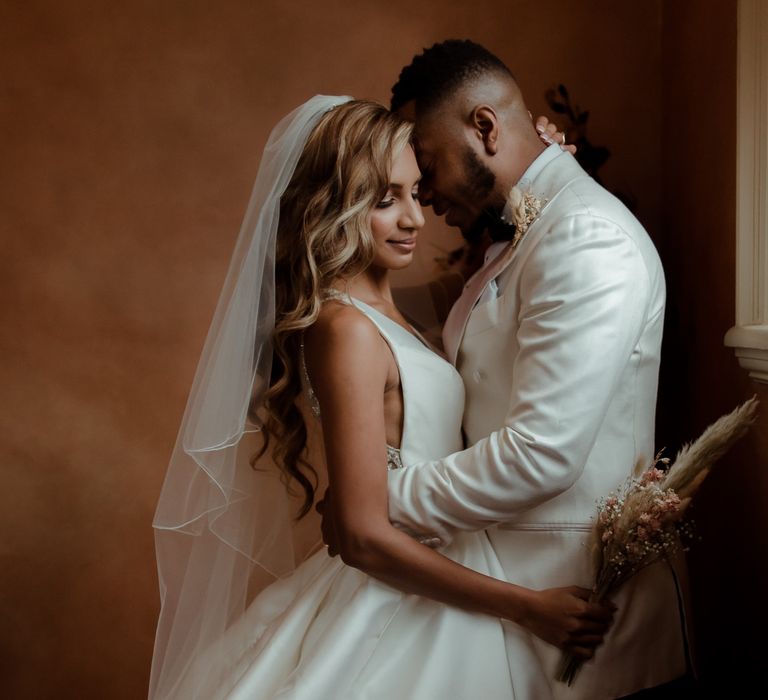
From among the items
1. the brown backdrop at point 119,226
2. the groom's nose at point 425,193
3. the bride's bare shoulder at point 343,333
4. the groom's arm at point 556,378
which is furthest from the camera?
the brown backdrop at point 119,226

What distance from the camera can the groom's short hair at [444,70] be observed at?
82.3 inches

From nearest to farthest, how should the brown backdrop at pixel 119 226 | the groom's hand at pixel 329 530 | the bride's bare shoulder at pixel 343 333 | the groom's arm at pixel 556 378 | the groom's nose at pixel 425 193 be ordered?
1. the groom's arm at pixel 556 378
2. the bride's bare shoulder at pixel 343 333
3. the groom's hand at pixel 329 530
4. the groom's nose at pixel 425 193
5. the brown backdrop at pixel 119 226

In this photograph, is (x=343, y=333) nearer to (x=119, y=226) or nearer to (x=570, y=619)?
(x=570, y=619)

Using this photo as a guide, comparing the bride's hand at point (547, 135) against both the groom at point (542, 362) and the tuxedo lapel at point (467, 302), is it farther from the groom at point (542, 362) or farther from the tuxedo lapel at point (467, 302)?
the tuxedo lapel at point (467, 302)

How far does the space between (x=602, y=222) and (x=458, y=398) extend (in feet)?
1.70

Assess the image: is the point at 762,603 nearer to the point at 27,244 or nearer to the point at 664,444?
the point at 664,444

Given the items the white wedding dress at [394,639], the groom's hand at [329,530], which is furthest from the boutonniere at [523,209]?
the groom's hand at [329,530]

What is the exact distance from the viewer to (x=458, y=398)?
2.04 metres

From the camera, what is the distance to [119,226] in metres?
3.29

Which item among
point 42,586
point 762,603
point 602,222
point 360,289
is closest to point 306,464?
point 360,289

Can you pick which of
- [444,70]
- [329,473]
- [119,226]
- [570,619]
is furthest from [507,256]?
[119,226]

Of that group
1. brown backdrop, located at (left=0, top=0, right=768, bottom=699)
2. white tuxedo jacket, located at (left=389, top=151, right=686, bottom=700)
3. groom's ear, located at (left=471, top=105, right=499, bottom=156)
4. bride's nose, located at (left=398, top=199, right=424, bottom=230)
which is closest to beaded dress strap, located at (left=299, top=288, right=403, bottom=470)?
white tuxedo jacket, located at (left=389, top=151, right=686, bottom=700)

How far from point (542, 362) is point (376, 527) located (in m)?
0.47

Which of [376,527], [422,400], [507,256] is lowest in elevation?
[376,527]
